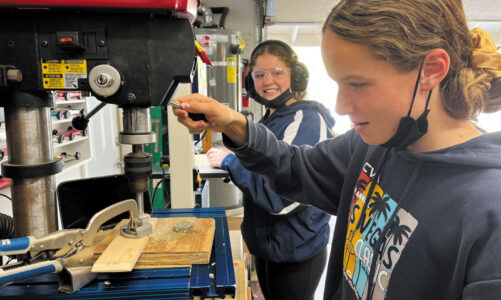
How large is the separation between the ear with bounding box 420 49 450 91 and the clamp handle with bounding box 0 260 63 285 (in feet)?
2.52

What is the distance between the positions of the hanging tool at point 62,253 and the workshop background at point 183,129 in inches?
12.1

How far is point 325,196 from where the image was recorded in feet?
3.32

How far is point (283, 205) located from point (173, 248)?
70cm

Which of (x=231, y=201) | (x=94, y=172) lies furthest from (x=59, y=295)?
(x=231, y=201)

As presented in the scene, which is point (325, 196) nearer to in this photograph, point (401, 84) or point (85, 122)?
point (401, 84)

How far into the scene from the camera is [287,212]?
1369 mm

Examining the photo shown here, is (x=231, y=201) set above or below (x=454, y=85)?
below

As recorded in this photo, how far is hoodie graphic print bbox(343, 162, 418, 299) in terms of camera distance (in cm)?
64

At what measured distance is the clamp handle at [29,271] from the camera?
1.77 feet

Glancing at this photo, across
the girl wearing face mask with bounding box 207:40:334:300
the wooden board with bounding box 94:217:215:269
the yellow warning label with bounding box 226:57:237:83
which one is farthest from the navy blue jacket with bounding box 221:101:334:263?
the yellow warning label with bounding box 226:57:237:83

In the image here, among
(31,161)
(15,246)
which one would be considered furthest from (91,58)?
(15,246)

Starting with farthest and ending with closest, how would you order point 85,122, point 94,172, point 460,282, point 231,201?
1. point 231,201
2. point 94,172
3. point 85,122
4. point 460,282

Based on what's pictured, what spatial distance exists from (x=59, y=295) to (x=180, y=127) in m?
0.82

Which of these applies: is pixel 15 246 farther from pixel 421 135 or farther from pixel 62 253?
pixel 421 135
